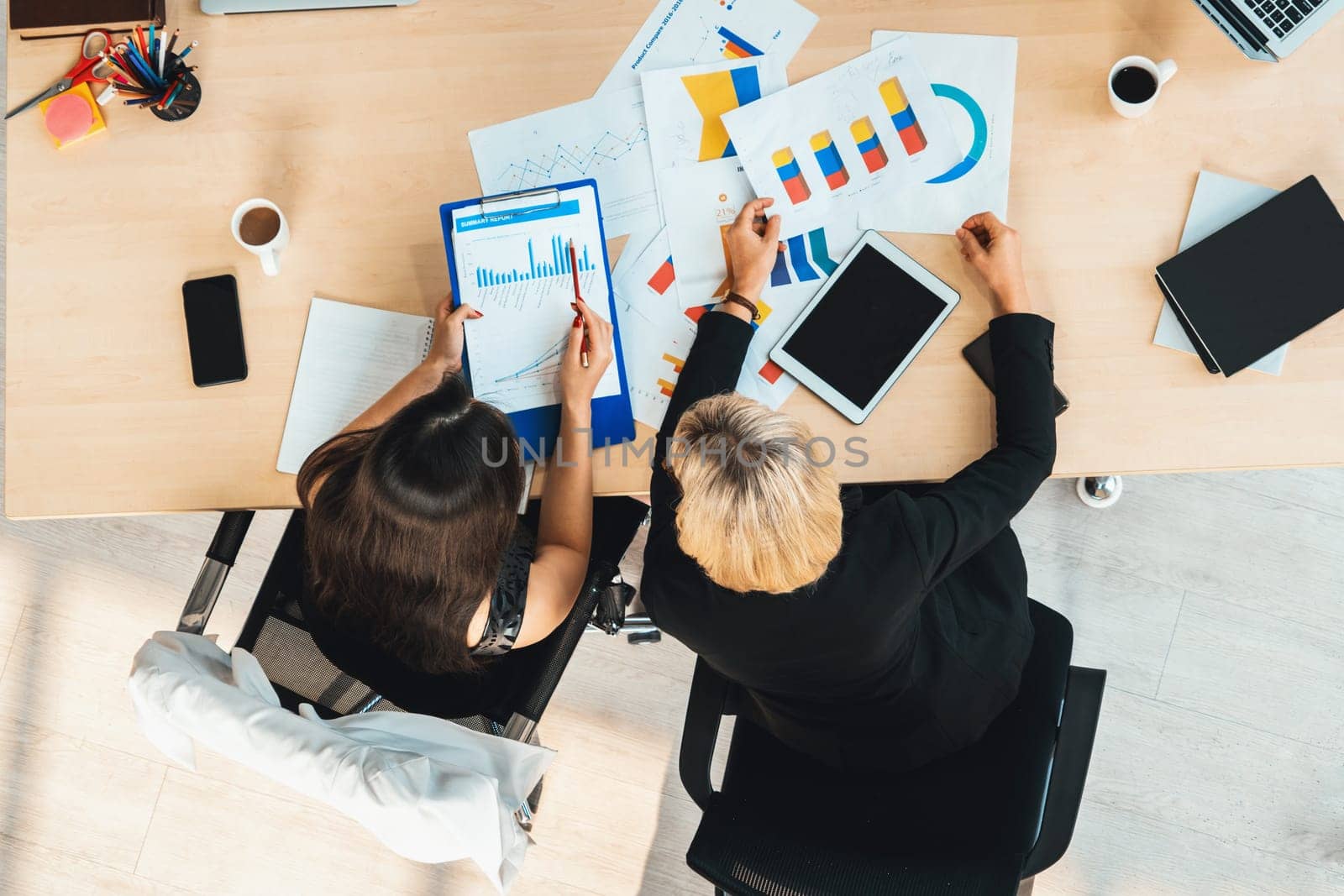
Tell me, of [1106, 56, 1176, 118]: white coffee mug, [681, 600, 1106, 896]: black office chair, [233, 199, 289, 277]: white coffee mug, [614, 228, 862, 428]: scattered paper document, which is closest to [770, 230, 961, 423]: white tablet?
[614, 228, 862, 428]: scattered paper document

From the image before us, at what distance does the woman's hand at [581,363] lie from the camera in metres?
1.30

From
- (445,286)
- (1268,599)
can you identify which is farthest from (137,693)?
(1268,599)

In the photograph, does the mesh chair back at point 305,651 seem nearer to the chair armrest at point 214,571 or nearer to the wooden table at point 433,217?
the chair armrest at point 214,571

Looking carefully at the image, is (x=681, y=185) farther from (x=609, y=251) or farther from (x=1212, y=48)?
(x=1212, y=48)

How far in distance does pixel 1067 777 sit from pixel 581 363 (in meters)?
0.85

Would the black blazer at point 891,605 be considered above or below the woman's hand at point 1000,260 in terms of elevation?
below

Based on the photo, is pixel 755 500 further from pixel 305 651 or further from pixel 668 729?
pixel 668 729

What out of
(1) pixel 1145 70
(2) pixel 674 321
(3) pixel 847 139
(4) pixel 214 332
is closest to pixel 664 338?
(2) pixel 674 321

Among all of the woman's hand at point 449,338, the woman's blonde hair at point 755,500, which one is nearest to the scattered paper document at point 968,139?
the woman's blonde hair at point 755,500

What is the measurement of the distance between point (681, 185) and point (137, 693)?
0.97m

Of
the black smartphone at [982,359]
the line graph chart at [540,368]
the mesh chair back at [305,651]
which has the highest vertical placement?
the line graph chart at [540,368]

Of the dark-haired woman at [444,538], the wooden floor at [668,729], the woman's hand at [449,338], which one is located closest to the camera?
the dark-haired woman at [444,538]

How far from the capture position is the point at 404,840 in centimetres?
104

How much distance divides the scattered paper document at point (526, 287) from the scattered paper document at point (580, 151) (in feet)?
0.24
